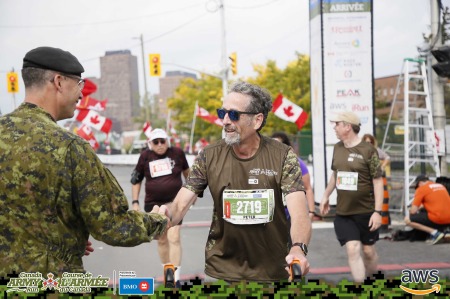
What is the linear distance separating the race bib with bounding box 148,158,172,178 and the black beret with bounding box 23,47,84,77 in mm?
5484

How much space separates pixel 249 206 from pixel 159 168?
4.45 meters

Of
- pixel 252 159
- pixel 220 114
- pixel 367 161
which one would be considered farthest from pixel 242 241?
pixel 367 161

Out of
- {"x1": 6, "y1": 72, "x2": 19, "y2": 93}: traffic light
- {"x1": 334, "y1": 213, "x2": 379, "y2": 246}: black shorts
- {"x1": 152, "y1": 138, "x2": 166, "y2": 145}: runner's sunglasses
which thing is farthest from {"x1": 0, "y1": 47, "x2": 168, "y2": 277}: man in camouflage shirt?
{"x1": 6, "y1": 72, "x2": 19, "y2": 93}: traffic light

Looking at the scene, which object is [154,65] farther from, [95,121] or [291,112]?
[291,112]

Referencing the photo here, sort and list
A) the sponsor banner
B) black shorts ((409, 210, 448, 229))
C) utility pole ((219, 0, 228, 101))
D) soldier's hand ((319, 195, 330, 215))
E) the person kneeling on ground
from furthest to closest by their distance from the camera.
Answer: utility pole ((219, 0, 228, 101))
the sponsor banner
black shorts ((409, 210, 448, 229))
the person kneeling on ground
soldier's hand ((319, 195, 330, 215))

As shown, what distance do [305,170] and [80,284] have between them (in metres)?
5.57

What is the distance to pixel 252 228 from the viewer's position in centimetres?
376

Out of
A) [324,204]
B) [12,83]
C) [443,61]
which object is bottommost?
[324,204]

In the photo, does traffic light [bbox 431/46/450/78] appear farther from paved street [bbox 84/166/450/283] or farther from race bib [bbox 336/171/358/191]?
paved street [bbox 84/166/450/283]

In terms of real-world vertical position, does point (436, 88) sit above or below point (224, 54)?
below

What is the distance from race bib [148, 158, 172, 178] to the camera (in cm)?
797

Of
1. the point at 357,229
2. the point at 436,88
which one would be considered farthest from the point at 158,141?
the point at 436,88

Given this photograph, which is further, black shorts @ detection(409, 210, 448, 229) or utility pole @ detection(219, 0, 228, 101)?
utility pole @ detection(219, 0, 228, 101)

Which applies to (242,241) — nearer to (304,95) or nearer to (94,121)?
(94,121)
